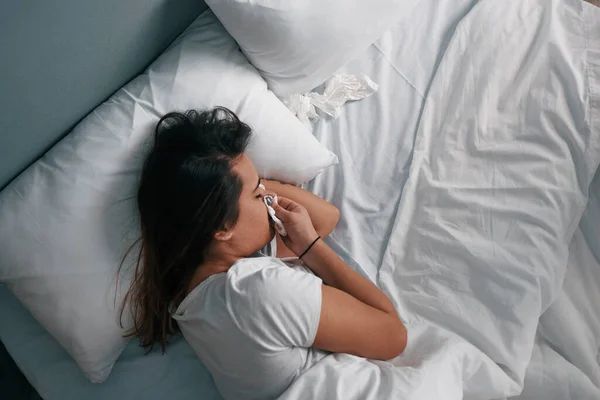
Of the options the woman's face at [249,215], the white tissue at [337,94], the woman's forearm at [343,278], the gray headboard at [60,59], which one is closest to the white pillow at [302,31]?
the white tissue at [337,94]

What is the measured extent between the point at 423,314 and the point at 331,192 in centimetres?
32

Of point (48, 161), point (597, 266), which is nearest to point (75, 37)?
point (48, 161)

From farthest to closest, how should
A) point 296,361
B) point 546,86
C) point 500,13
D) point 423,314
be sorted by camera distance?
point 500,13 < point 546,86 < point 423,314 < point 296,361

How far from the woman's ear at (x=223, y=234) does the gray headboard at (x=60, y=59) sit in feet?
1.23

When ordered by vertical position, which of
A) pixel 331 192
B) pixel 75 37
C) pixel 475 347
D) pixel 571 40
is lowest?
pixel 475 347

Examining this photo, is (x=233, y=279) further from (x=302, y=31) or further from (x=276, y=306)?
(x=302, y=31)

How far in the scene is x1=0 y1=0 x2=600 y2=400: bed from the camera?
34.2 inches

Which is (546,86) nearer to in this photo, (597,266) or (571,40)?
(571,40)

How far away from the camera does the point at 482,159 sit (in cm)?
104

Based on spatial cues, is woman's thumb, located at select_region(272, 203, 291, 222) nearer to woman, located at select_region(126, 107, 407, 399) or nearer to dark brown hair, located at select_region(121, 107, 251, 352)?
woman, located at select_region(126, 107, 407, 399)

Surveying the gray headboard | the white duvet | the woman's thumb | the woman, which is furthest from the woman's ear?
the gray headboard

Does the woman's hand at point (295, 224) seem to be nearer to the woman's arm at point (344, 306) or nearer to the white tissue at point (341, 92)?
the woman's arm at point (344, 306)

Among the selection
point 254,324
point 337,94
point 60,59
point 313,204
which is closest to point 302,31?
point 337,94

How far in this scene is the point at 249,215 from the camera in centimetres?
86
